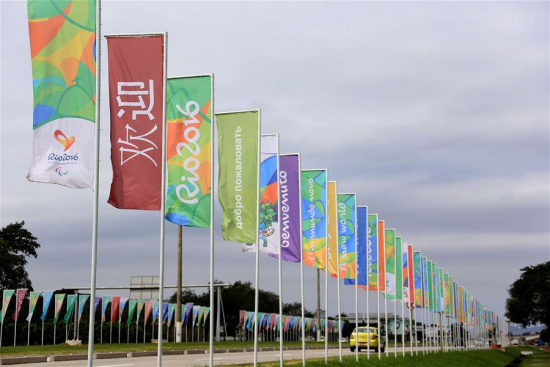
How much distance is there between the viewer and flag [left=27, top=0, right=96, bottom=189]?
52.1 ft

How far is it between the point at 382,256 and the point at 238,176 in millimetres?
22083

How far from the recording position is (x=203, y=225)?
65.4ft

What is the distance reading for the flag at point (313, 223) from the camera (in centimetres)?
3058

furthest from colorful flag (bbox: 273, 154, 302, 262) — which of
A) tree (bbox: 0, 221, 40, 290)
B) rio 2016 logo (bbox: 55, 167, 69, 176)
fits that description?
tree (bbox: 0, 221, 40, 290)

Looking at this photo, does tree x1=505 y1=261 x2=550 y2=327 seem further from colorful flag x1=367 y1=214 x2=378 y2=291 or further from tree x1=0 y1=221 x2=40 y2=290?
colorful flag x1=367 y1=214 x2=378 y2=291

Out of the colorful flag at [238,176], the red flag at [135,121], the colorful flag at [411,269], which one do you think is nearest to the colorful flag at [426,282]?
the colorful flag at [411,269]

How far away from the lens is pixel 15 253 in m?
84.9

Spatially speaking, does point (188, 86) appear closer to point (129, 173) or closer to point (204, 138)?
point (204, 138)

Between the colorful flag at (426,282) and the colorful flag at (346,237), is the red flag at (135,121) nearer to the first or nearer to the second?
the colorful flag at (346,237)

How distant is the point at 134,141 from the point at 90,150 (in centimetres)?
132

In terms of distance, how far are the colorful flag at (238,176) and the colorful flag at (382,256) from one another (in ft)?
67.6

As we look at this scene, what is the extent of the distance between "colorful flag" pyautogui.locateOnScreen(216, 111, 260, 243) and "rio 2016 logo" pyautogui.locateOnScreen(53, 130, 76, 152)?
7.13 metres

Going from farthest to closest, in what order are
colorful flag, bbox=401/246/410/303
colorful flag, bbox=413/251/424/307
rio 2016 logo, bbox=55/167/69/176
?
colorful flag, bbox=413/251/424/307
colorful flag, bbox=401/246/410/303
rio 2016 logo, bbox=55/167/69/176

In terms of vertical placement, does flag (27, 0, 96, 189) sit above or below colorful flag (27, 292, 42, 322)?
above
